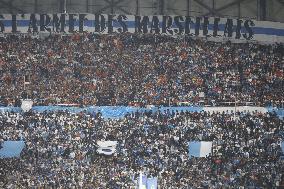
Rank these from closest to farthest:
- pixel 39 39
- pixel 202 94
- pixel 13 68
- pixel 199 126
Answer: pixel 199 126 < pixel 202 94 < pixel 13 68 < pixel 39 39

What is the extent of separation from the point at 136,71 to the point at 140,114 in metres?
4.45

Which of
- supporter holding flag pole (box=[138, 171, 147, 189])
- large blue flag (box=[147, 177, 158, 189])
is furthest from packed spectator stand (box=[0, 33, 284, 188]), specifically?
supporter holding flag pole (box=[138, 171, 147, 189])

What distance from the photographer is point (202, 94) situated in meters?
30.1

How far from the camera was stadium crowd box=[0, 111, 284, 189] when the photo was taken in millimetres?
25469

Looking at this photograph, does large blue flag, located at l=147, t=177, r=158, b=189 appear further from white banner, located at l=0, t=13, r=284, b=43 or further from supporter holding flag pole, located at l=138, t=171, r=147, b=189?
white banner, located at l=0, t=13, r=284, b=43

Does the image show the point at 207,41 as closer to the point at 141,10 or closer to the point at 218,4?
the point at 218,4

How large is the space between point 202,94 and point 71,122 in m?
7.82

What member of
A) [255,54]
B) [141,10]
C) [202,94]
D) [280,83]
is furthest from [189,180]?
[141,10]

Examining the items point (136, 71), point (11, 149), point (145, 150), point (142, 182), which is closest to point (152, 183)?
point (142, 182)

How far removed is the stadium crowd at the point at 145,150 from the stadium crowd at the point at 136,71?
148 cm

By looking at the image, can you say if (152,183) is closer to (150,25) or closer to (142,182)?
(142,182)

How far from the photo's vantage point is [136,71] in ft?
106

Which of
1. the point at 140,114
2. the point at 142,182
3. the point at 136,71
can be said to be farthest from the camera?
the point at 136,71

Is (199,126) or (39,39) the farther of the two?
(39,39)
